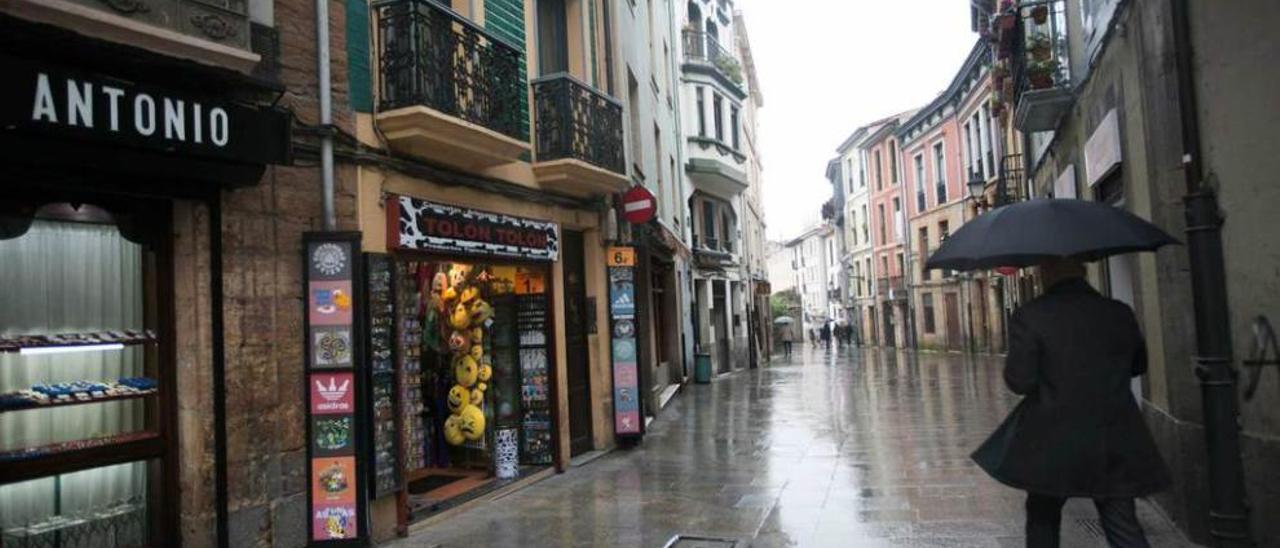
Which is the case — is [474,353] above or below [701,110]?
below

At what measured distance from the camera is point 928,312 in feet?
123

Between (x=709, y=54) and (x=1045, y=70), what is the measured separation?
59.1ft

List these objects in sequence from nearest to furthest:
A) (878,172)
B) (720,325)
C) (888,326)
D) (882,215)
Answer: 1. (720,325)
2. (882,215)
3. (878,172)
4. (888,326)

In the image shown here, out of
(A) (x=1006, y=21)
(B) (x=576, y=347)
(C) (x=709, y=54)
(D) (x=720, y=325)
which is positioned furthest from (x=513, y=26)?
(D) (x=720, y=325)

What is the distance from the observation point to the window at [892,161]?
138 feet

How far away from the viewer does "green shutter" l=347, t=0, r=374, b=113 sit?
6.87m

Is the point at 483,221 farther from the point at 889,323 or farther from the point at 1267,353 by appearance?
the point at 889,323

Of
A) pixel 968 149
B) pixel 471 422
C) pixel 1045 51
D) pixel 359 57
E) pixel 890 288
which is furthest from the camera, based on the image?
pixel 890 288

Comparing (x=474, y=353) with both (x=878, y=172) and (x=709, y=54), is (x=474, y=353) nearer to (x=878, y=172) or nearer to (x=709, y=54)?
(x=709, y=54)

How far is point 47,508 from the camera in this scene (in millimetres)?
5043

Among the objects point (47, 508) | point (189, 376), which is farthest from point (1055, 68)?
point (47, 508)

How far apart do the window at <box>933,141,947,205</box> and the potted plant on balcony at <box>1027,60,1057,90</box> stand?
85.7ft

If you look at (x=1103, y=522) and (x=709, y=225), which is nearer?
(x=1103, y=522)

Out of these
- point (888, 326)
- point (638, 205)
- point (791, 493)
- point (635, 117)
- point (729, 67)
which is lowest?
point (791, 493)
